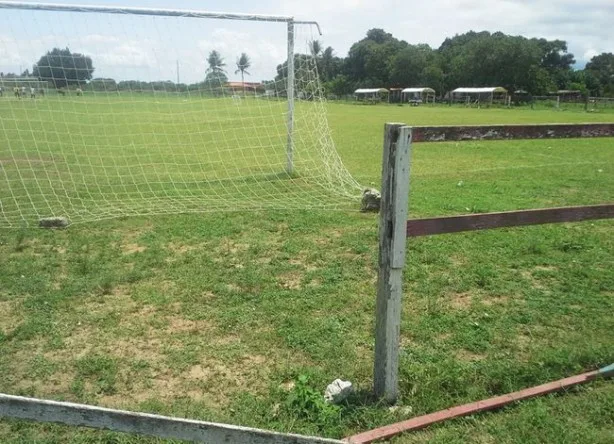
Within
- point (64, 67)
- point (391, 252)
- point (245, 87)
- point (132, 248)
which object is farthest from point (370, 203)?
point (64, 67)

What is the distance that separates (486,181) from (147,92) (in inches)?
270

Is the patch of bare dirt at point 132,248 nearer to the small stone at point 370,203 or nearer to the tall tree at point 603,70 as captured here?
the small stone at point 370,203

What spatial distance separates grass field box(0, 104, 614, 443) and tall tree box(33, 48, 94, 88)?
3441mm

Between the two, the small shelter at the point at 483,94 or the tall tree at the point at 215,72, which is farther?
the small shelter at the point at 483,94

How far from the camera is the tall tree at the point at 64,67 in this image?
8.97 m

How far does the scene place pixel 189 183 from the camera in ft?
33.8

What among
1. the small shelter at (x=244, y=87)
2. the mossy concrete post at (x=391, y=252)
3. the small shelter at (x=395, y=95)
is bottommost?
the small shelter at (x=395, y=95)

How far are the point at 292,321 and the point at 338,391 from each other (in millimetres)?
1185

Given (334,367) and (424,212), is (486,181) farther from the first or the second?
(334,367)

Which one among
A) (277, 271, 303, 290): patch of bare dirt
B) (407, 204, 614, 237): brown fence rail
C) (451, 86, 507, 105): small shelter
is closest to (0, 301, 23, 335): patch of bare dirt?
(277, 271, 303, 290): patch of bare dirt

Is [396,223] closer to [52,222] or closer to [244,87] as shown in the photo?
[52,222]

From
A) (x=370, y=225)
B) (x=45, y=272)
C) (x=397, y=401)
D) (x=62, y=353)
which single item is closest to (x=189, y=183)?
(x=370, y=225)

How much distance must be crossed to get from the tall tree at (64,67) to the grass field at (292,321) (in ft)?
11.3

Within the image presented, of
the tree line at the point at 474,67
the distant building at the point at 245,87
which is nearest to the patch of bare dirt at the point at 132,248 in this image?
the distant building at the point at 245,87
